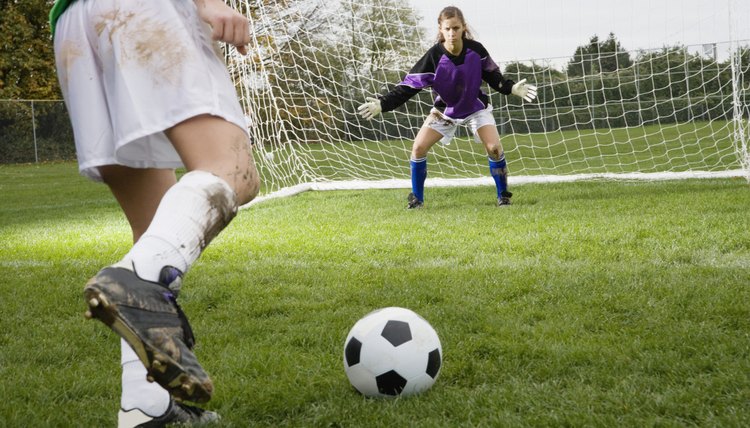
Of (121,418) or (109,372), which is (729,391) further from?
A: (109,372)

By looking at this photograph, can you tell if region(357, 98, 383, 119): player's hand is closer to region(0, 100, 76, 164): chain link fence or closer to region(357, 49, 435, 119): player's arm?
region(357, 49, 435, 119): player's arm

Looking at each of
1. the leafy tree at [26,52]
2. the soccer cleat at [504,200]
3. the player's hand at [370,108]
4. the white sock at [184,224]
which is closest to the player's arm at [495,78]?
the soccer cleat at [504,200]

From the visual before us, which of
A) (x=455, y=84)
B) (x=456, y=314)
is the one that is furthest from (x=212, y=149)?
(x=455, y=84)

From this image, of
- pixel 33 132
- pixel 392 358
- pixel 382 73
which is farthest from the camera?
pixel 33 132

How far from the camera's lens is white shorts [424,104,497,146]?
7.67m

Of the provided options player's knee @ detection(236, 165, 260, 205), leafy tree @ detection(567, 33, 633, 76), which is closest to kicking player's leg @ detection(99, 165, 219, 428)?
player's knee @ detection(236, 165, 260, 205)

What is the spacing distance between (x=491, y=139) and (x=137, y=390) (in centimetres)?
593

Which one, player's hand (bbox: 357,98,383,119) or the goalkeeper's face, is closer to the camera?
player's hand (bbox: 357,98,383,119)

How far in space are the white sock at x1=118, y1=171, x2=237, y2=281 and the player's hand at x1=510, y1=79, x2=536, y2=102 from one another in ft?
19.2

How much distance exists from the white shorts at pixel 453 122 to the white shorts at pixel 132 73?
6.03 meters

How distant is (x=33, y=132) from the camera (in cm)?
2161

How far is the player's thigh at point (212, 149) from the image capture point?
158 cm

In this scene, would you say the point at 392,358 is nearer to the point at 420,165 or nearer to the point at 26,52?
the point at 420,165

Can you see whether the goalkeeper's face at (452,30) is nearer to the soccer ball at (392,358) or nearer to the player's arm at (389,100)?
the player's arm at (389,100)
